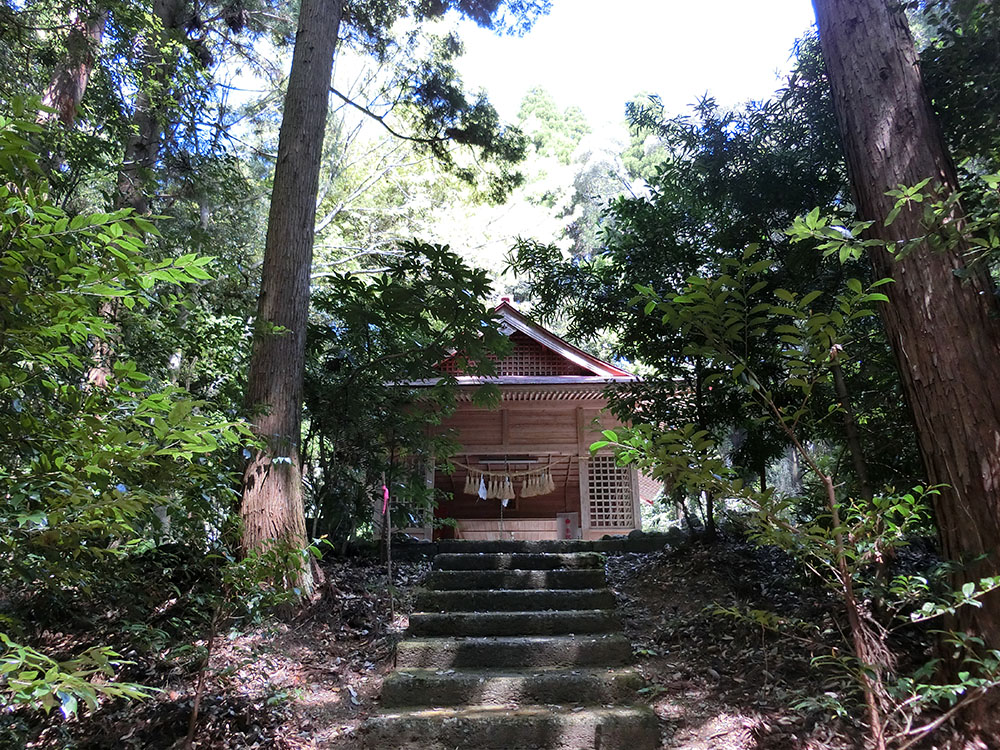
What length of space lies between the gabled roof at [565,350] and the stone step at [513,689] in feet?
18.2

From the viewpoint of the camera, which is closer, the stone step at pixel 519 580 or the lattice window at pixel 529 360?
the stone step at pixel 519 580

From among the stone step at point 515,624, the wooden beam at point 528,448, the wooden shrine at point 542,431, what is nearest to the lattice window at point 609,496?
the wooden shrine at point 542,431

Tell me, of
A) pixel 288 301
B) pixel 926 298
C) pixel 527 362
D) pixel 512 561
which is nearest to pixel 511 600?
pixel 512 561

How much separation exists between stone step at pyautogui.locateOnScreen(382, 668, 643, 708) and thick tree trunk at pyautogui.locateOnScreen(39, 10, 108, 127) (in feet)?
18.4

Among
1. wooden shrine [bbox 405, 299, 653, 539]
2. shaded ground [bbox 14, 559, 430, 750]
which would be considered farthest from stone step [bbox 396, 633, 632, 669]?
wooden shrine [bbox 405, 299, 653, 539]

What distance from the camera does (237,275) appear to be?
5.24 m

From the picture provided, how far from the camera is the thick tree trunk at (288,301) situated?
163 inches

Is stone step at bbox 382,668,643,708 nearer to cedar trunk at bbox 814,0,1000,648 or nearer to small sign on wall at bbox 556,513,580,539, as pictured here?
cedar trunk at bbox 814,0,1000,648

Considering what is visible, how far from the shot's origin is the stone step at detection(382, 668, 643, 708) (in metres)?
3.40

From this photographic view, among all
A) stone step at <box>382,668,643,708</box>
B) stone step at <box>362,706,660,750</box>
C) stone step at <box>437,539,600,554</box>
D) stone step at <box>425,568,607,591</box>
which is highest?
stone step at <box>437,539,600,554</box>

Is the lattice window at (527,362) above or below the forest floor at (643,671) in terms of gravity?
above

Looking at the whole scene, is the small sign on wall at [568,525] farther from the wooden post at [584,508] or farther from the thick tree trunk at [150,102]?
the thick tree trunk at [150,102]

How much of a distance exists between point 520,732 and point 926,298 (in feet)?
9.60

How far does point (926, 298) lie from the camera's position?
2746mm
